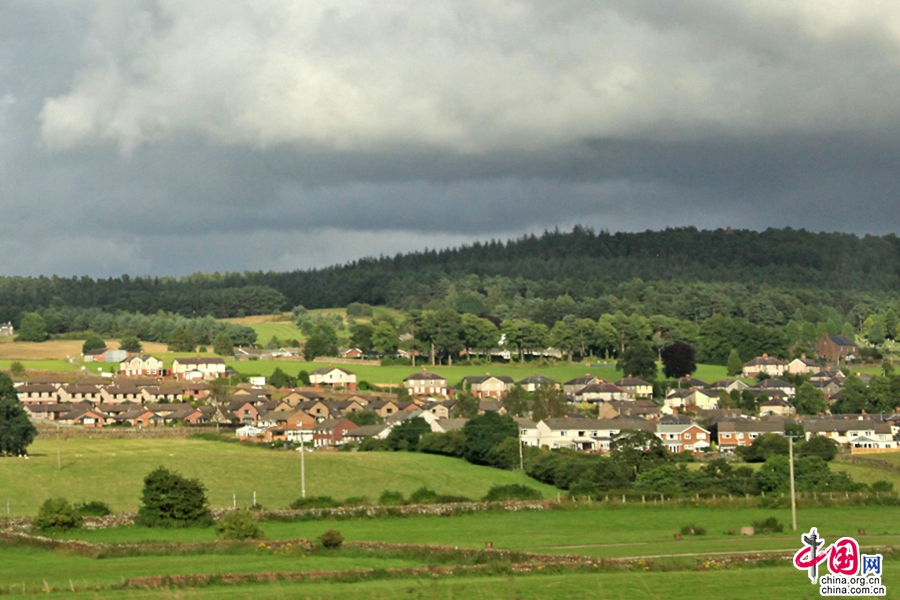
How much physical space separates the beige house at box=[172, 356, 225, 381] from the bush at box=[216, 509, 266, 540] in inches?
3246

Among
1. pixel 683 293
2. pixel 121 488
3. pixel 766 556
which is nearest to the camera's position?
pixel 766 556

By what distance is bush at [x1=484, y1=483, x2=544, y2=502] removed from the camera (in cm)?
5141

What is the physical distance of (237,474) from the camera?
197ft

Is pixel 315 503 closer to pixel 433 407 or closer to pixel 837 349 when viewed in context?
pixel 433 407

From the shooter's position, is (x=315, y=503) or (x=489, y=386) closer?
(x=315, y=503)

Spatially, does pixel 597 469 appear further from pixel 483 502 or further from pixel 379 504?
pixel 379 504

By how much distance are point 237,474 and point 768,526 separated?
3056 centimetres

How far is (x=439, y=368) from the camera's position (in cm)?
13012

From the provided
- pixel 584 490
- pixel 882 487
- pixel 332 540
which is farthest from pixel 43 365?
pixel 332 540

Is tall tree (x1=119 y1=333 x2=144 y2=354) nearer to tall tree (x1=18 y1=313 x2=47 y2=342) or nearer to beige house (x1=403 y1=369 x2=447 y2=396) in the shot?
tall tree (x1=18 y1=313 x2=47 y2=342)

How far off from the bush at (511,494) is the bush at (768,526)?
13.2 meters

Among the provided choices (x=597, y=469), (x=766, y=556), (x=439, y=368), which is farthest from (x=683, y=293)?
(x=766, y=556)

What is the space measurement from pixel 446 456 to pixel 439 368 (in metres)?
59.5

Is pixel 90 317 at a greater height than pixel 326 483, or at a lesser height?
greater
